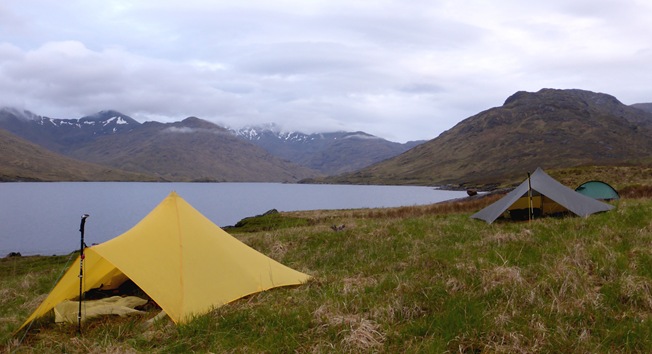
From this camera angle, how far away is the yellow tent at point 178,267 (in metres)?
9.09

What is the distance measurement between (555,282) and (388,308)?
3.19 meters

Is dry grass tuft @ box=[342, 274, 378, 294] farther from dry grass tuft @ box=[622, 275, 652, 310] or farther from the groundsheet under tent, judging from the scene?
dry grass tuft @ box=[622, 275, 652, 310]

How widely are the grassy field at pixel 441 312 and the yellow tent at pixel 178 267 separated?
0.48 m

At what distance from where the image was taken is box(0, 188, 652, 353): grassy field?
6527mm

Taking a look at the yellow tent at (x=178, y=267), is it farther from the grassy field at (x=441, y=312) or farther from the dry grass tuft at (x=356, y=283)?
the dry grass tuft at (x=356, y=283)

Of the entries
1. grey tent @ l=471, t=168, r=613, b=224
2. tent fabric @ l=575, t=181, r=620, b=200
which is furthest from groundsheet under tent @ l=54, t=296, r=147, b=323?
tent fabric @ l=575, t=181, r=620, b=200

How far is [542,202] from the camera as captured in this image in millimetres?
19078

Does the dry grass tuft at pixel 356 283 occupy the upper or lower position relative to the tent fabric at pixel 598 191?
lower

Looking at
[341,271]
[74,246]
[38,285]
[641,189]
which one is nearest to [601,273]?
[341,271]

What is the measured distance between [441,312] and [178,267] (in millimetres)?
5455

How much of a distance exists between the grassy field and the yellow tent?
0.48 metres

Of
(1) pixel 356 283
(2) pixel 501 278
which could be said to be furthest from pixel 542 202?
(1) pixel 356 283

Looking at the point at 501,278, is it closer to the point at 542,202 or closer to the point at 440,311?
the point at 440,311

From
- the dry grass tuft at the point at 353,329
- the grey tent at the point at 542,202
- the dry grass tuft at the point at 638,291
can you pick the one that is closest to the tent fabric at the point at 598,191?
the grey tent at the point at 542,202
